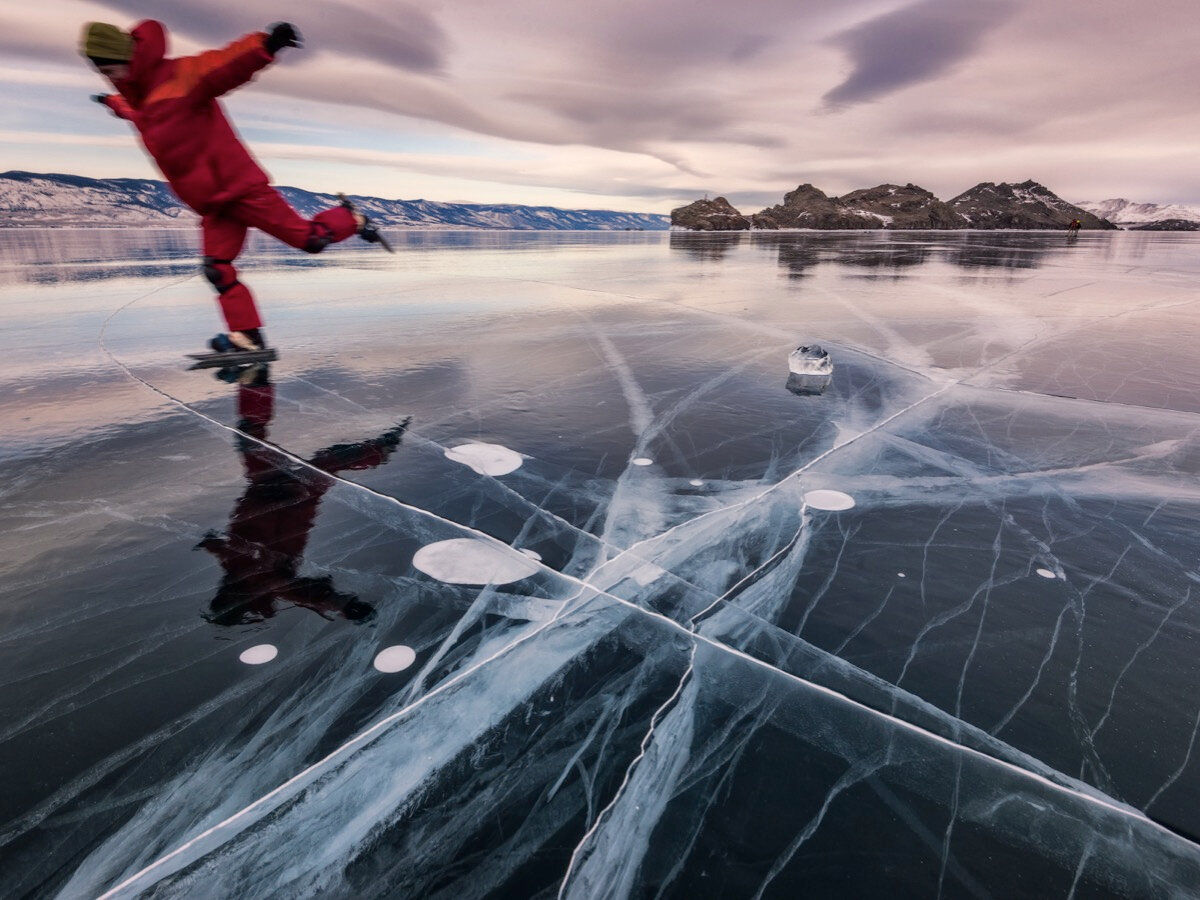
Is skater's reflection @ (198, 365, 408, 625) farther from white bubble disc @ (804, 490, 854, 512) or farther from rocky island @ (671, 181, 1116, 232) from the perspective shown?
rocky island @ (671, 181, 1116, 232)

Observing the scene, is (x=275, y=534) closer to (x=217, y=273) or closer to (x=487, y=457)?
(x=487, y=457)

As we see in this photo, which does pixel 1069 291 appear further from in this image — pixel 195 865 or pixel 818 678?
pixel 195 865

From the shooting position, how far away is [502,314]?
9.30 metres

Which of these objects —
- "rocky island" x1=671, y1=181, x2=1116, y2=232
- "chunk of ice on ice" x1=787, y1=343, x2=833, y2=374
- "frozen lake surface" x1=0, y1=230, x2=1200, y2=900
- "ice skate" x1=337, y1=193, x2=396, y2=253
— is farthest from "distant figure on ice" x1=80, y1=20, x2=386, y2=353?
"rocky island" x1=671, y1=181, x2=1116, y2=232

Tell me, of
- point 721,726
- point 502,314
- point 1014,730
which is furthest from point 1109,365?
point 502,314

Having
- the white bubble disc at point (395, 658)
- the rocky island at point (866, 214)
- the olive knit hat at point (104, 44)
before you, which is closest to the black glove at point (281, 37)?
the olive knit hat at point (104, 44)

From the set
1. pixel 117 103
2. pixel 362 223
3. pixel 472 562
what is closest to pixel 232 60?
pixel 117 103

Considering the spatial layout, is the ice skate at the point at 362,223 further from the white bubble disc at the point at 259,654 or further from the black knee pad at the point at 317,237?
the white bubble disc at the point at 259,654

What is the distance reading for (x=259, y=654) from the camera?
81.3 inches

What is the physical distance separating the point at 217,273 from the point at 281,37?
83.9 inches

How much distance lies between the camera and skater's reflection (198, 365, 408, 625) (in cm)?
232

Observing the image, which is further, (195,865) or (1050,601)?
(1050,601)

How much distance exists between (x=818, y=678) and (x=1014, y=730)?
572mm

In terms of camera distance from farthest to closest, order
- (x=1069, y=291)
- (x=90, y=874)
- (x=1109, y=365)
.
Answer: (x=1069, y=291) → (x=1109, y=365) → (x=90, y=874)
